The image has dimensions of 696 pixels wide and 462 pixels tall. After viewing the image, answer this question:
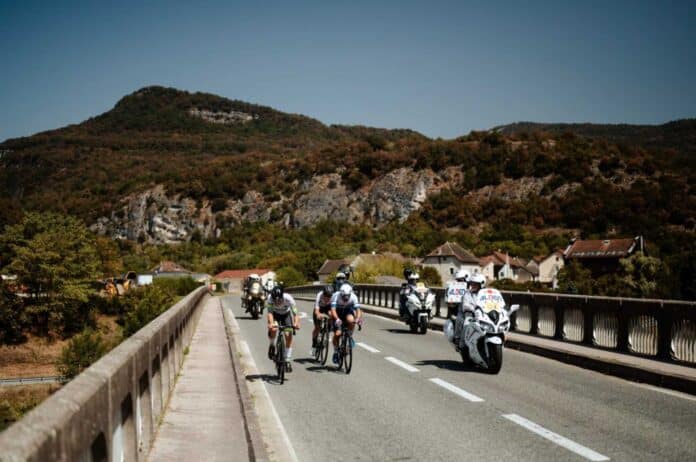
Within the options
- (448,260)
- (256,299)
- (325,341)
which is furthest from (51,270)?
(325,341)

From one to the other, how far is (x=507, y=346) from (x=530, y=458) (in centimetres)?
1079

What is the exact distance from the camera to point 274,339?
12750 mm

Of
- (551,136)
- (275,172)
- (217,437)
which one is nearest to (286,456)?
(217,437)

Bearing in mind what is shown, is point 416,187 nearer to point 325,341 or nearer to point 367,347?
point 367,347

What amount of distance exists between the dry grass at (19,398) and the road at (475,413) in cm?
3670

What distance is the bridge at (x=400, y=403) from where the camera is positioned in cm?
502

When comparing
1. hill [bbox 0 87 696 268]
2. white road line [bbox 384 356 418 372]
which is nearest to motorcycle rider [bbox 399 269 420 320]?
white road line [bbox 384 356 418 372]

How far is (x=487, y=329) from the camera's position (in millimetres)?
12078

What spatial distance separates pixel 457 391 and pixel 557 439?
3.29 meters

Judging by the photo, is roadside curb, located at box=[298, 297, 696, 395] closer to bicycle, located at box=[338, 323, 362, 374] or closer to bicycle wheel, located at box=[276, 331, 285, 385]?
bicycle, located at box=[338, 323, 362, 374]

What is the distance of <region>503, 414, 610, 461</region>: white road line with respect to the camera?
6.71 meters

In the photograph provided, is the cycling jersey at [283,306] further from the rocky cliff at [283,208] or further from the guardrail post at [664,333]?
the rocky cliff at [283,208]

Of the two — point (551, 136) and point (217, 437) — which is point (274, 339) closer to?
point (217, 437)

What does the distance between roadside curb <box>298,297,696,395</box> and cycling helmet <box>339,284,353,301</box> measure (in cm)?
461
